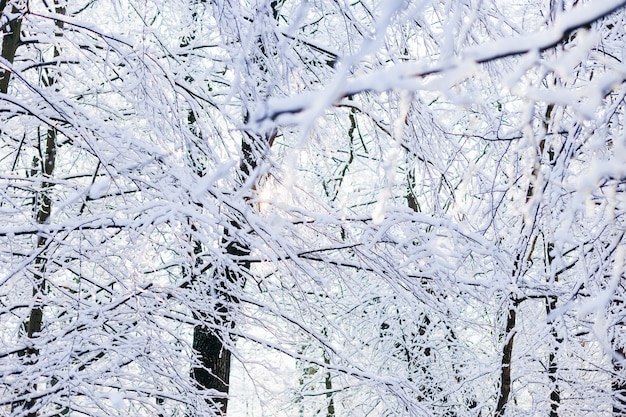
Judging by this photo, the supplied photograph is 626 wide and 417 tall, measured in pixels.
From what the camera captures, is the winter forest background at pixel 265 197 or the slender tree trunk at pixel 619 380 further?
the slender tree trunk at pixel 619 380

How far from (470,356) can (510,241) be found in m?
3.06

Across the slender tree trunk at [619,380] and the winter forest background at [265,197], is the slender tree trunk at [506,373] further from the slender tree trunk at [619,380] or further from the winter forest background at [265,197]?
the slender tree trunk at [619,380]

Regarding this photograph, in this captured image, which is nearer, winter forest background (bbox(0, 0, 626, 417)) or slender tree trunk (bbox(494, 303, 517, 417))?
winter forest background (bbox(0, 0, 626, 417))

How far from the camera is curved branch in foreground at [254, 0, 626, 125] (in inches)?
36.3

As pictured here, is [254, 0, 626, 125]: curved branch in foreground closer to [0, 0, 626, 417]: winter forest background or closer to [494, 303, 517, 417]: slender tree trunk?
[0, 0, 626, 417]: winter forest background

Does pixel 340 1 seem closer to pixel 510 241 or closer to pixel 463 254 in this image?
pixel 463 254

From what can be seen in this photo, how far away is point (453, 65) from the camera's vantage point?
984 millimetres

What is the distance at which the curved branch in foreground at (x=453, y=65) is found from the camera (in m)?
0.92

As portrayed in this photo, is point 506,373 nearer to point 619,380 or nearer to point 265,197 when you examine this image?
point 619,380

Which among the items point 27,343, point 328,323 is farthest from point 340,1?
point 27,343

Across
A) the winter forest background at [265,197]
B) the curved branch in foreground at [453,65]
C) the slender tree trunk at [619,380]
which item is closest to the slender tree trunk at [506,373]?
the winter forest background at [265,197]

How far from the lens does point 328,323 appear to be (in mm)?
4344

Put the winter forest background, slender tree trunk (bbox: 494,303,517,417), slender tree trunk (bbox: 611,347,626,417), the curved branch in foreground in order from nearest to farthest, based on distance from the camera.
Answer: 1. the curved branch in foreground
2. the winter forest background
3. slender tree trunk (bbox: 611,347,626,417)
4. slender tree trunk (bbox: 494,303,517,417)

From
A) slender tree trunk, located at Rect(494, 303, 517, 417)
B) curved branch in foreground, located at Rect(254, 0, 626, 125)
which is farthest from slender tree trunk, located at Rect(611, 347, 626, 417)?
curved branch in foreground, located at Rect(254, 0, 626, 125)
